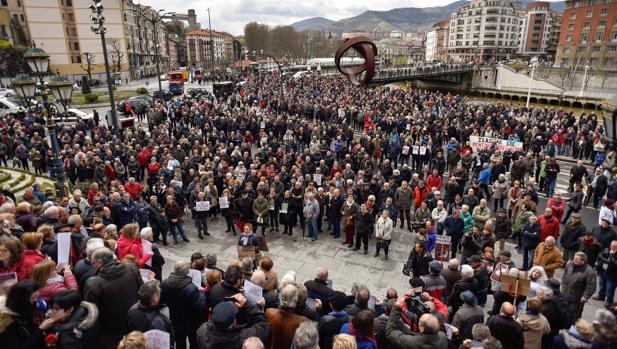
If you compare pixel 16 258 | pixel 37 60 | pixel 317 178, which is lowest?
pixel 317 178

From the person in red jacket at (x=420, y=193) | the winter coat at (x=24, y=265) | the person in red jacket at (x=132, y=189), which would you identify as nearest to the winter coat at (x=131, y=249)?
the winter coat at (x=24, y=265)

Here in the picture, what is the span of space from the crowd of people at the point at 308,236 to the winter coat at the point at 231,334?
1 cm

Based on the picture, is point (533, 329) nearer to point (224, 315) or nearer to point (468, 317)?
point (468, 317)

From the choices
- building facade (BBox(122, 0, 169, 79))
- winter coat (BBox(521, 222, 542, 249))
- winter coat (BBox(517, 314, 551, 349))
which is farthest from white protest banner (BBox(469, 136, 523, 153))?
building facade (BBox(122, 0, 169, 79))

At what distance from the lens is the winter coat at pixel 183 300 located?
4762 millimetres

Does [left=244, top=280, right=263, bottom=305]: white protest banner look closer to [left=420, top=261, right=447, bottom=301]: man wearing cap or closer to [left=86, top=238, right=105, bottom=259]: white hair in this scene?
[left=86, top=238, right=105, bottom=259]: white hair

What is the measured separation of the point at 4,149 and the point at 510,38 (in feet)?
460

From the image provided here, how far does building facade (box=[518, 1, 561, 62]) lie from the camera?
391 ft

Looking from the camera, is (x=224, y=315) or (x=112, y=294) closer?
(x=224, y=315)

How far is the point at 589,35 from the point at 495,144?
3093 inches

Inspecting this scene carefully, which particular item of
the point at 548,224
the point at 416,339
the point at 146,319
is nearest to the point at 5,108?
the point at 146,319

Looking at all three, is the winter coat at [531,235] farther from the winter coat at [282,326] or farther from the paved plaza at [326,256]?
the winter coat at [282,326]

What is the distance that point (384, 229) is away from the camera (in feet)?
30.7

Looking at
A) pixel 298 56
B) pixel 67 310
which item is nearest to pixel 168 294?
pixel 67 310
